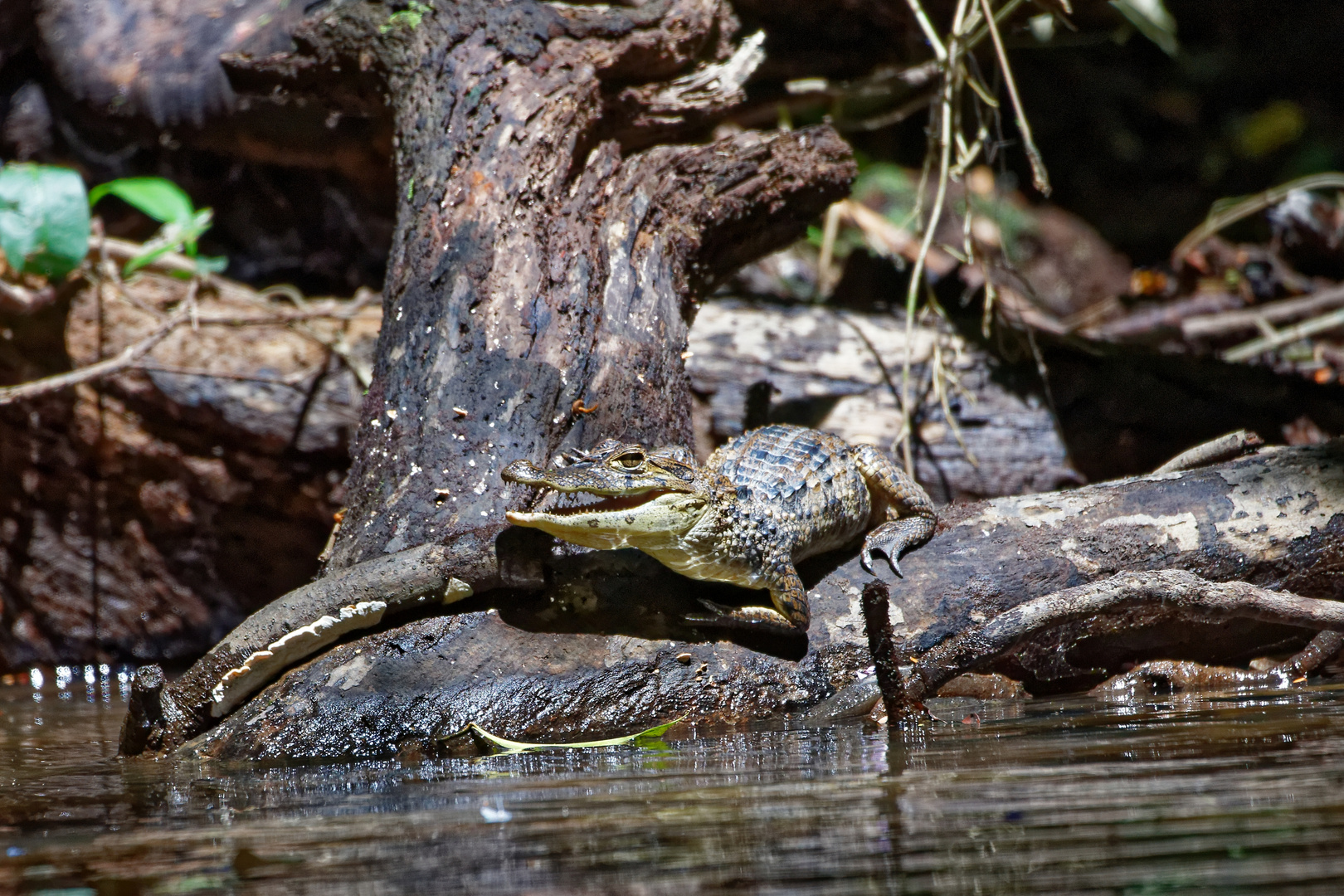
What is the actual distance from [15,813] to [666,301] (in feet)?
8.68

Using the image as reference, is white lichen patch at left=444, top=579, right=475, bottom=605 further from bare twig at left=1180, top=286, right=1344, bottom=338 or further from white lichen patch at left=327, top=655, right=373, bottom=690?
bare twig at left=1180, top=286, right=1344, bottom=338

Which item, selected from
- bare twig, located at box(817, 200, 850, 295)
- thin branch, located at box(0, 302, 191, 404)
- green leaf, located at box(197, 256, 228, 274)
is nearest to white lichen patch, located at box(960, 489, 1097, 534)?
bare twig, located at box(817, 200, 850, 295)

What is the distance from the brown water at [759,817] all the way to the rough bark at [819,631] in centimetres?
23

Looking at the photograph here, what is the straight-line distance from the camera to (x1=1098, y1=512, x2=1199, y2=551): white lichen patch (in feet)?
11.3

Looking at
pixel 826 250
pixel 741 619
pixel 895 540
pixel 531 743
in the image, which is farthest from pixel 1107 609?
pixel 826 250

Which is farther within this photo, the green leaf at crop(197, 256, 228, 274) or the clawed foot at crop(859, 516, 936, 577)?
the green leaf at crop(197, 256, 228, 274)

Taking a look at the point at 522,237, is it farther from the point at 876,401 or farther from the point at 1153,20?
the point at 1153,20

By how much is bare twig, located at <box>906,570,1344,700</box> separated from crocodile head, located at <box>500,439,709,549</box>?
0.85 m

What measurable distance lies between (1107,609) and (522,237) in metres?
2.30

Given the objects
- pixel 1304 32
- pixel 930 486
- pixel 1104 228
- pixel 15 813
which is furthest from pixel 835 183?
pixel 1304 32

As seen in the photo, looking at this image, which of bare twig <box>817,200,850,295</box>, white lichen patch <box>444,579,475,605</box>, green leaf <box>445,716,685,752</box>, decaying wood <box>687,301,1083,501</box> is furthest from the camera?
bare twig <box>817,200,850,295</box>

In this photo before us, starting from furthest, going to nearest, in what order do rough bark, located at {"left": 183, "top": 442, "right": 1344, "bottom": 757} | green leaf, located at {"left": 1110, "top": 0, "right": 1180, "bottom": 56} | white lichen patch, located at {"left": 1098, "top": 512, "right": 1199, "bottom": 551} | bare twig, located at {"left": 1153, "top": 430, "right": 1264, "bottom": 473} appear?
green leaf, located at {"left": 1110, "top": 0, "right": 1180, "bottom": 56} < bare twig, located at {"left": 1153, "top": 430, "right": 1264, "bottom": 473} < white lichen patch, located at {"left": 1098, "top": 512, "right": 1199, "bottom": 551} < rough bark, located at {"left": 183, "top": 442, "right": 1344, "bottom": 757}

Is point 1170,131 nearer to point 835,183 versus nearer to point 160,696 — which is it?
point 835,183

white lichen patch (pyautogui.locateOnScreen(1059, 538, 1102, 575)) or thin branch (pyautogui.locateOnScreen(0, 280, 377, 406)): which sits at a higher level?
thin branch (pyautogui.locateOnScreen(0, 280, 377, 406))
